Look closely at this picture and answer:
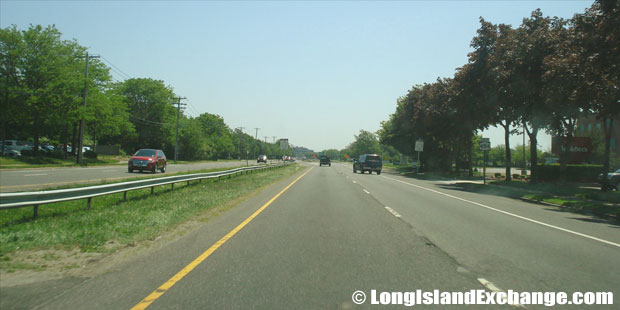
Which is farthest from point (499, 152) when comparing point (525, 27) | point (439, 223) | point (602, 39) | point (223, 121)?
point (439, 223)

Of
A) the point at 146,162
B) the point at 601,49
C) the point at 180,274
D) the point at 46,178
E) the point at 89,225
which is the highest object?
the point at 601,49

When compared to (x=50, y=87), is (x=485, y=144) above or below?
below

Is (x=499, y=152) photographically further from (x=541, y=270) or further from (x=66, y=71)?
(x=541, y=270)

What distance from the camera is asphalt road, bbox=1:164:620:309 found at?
177 inches

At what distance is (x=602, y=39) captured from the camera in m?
16.9

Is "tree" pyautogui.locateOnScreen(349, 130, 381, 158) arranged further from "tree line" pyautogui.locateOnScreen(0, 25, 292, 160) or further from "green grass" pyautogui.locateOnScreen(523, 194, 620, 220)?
"green grass" pyautogui.locateOnScreen(523, 194, 620, 220)

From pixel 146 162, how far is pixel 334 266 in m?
25.8

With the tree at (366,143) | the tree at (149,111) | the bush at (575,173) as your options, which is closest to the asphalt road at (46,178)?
the bush at (575,173)

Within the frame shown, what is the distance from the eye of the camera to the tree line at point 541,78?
17516 mm

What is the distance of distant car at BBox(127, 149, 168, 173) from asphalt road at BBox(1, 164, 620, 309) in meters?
20.7

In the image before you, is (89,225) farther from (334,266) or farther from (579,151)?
(579,151)

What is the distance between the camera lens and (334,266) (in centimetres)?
584

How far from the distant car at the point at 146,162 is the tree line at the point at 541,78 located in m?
24.9

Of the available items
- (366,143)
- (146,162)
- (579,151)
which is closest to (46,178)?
(146,162)
